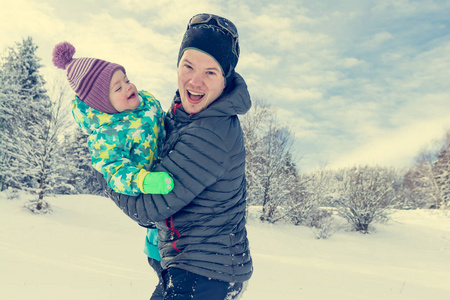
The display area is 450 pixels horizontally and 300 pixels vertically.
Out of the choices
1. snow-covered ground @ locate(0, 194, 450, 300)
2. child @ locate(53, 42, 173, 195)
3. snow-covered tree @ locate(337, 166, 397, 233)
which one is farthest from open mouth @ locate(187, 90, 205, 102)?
snow-covered tree @ locate(337, 166, 397, 233)

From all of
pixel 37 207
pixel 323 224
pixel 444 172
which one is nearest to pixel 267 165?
pixel 323 224

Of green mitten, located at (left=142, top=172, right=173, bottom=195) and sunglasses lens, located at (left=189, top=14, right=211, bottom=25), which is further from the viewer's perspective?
sunglasses lens, located at (left=189, top=14, right=211, bottom=25)

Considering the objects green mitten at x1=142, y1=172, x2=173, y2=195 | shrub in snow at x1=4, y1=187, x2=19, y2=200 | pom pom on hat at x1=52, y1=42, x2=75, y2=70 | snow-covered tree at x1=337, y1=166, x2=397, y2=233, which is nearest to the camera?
green mitten at x1=142, y1=172, x2=173, y2=195

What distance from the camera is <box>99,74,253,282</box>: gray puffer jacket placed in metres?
1.56

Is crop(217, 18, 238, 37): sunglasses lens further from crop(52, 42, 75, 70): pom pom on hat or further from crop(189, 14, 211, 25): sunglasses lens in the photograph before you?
crop(52, 42, 75, 70): pom pom on hat

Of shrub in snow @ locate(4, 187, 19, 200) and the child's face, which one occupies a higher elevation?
the child's face

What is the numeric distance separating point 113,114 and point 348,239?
16.3 m

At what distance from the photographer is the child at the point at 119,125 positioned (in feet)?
5.26

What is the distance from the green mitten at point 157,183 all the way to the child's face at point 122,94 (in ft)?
1.84

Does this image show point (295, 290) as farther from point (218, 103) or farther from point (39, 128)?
point (39, 128)

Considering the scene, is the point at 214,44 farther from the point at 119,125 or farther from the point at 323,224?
the point at 323,224

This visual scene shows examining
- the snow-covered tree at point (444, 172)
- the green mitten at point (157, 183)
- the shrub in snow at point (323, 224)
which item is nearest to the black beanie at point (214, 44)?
the green mitten at point (157, 183)

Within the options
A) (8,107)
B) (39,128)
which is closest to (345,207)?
(39,128)

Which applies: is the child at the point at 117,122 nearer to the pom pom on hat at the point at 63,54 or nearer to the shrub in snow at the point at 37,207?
the pom pom on hat at the point at 63,54
